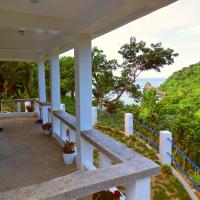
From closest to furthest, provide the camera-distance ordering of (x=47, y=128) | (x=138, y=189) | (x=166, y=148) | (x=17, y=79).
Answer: (x=138, y=189), (x=166, y=148), (x=47, y=128), (x=17, y=79)

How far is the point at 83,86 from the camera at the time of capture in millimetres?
3160

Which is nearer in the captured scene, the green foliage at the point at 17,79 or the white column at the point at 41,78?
the white column at the point at 41,78

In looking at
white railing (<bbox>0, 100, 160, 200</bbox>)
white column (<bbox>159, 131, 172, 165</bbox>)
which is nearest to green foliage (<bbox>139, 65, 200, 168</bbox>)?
white column (<bbox>159, 131, 172, 165</bbox>)

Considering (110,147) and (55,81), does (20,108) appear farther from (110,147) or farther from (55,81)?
(110,147)

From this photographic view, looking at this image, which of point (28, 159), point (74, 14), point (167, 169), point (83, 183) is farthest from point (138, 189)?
point (167, 169)

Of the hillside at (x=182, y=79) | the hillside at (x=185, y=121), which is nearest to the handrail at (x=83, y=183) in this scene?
the hillside at (x=185, y=121)

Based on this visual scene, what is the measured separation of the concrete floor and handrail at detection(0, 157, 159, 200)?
2.02 metres

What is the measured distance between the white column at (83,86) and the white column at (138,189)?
5.19 ft

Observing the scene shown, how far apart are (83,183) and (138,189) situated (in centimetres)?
49

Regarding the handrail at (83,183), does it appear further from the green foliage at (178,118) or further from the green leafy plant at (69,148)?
the green foliage at (178,118)

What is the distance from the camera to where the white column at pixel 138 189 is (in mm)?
1645

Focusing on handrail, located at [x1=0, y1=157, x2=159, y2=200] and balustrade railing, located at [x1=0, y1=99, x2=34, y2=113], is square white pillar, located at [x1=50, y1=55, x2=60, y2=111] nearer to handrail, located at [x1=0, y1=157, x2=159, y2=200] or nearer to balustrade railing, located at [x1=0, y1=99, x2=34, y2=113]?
handrail, located at [x1=0, y1=157, x2=159, y2=200]

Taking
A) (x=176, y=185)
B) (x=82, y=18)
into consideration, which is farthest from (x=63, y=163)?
(x=82, y=18)

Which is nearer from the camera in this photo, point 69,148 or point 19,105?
point 69,148
